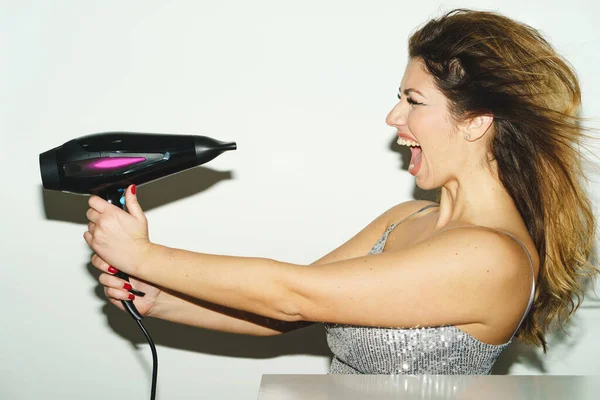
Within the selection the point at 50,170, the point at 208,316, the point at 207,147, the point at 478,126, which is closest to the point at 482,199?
the point at 478,126

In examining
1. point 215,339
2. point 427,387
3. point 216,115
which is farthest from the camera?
point 215,339

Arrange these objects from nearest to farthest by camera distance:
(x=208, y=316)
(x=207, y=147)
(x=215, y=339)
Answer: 1. (x=207, y=147)
2. (x=208, y=316)
3. (x=215, y=339)

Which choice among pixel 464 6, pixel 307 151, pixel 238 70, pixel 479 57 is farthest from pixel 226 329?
pixel 464 6

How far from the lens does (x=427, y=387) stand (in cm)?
83

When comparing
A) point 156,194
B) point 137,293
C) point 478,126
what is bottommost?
point 137,293

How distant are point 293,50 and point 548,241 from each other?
2.49 ft

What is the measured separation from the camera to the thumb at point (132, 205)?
1253 millimetres

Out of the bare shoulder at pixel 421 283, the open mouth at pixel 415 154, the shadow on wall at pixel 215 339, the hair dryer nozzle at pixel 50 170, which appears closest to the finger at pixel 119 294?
the hair dryer nozzle at pixel 50 170

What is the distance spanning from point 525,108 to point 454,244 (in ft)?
0.96

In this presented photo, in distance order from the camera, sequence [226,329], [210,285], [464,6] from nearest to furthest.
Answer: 1. [210,285]
2. [226,329]
3. [464,6]

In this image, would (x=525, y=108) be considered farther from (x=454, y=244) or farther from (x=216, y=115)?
(x=216, y=115)

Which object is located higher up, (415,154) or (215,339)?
(415,154)

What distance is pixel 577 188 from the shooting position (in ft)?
4.44

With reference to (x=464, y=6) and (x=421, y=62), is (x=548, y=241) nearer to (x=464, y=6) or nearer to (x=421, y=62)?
(x=421, y=62)
